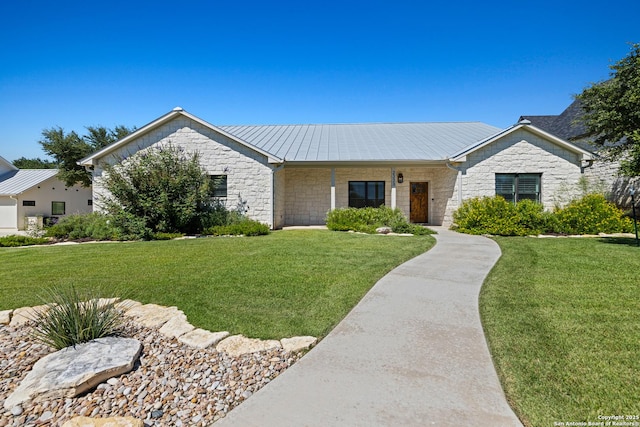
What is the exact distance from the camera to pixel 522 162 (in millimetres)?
13438

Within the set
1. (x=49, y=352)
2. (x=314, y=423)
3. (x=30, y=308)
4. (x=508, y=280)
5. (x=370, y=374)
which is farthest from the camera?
(x=508, y=280)

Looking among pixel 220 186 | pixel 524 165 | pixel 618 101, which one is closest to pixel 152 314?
pixel 220 186

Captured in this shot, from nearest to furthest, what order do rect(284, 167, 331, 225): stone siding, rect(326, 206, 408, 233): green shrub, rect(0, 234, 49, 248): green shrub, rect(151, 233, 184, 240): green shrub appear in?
rect(0, 234, 49, 248): green shrub
rect(151, 233, 184, 240): green shrub
rect(326, 206, 408, 233): green shrub
rect(284, 167, 331, 225): stone siding

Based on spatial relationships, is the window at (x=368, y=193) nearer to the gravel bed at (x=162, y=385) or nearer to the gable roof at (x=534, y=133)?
the gable roof at (x=534, y=133)

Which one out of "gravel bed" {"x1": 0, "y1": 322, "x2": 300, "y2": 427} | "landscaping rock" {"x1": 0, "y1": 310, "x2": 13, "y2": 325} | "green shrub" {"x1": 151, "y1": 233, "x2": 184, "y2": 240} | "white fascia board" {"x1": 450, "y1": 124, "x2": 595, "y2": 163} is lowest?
"gravel bed" {"x1": 0, "y1": 322, "x2": 300, "y2": 427}

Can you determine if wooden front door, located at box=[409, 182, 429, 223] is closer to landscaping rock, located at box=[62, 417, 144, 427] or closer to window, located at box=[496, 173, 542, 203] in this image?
window, located at box=[496, 173, 542, 203]

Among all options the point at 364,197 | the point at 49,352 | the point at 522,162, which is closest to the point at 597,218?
the point at 522,162

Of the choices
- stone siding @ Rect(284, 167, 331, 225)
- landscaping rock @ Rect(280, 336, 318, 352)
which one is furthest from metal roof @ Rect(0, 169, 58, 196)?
landscaping rock @ Rect(280, 336, 318, 352)

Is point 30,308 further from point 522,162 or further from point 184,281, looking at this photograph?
point 522,162

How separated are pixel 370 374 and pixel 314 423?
749 mm

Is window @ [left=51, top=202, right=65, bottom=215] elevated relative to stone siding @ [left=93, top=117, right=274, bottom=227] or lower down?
lower down

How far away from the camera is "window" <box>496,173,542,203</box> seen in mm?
13578

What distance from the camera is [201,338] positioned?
3.30 meters

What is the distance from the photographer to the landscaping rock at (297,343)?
3.11 meters
